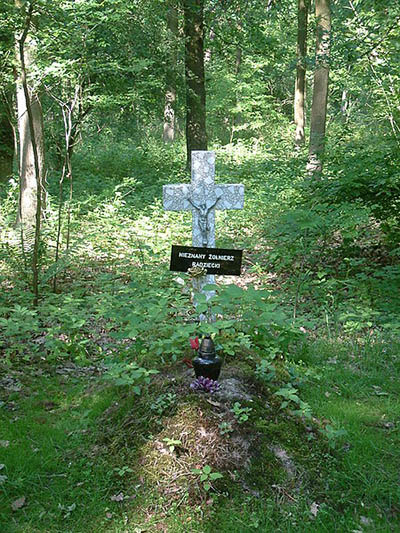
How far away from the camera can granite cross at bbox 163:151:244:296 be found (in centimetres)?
434

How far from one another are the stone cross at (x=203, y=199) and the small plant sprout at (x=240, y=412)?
1.55 meters

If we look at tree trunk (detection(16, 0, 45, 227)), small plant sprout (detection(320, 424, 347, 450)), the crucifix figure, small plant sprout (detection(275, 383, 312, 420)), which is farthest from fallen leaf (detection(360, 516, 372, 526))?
tree trunk (detection(16, 0, 45, 227))

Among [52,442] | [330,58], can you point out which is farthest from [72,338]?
[330,58]

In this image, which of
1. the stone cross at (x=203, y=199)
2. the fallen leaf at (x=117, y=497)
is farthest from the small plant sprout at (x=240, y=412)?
the stone cross at (x=203, y=199)

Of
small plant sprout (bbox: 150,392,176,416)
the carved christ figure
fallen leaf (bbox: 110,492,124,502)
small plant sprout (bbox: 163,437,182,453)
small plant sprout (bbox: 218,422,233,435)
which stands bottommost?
fallen leaf (bbox: 110,492,124,502)

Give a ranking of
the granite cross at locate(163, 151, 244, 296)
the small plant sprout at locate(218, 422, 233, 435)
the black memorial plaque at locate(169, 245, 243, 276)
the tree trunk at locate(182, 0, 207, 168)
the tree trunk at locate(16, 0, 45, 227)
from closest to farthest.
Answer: the small plant sprout at locate(218, 422, 233, 435), the black memorial plaque at locate(169, 245, 243, 276), the granite cross at locate(163, 151, 244, 296), the tree trunk at locate(16, 0, 45, 227), the tree trunk at locate(182, 0, 207, 168)

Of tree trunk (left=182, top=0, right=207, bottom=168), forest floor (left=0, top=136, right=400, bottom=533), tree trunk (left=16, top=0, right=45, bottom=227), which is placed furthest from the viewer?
tree trunk (left=182, top=0, right=207, bottom=168)

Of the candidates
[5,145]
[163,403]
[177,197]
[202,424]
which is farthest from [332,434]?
[5,145]

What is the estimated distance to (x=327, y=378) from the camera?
4.36 metres

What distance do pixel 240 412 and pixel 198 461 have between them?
16.8 inches

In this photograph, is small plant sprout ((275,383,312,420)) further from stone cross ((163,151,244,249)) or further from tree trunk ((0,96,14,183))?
tree trunk ((0,96,14,183))

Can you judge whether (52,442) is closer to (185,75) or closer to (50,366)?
(50,366)

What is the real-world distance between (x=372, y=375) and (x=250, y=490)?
2.01 meters

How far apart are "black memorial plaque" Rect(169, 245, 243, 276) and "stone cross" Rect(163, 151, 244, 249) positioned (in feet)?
1.58
